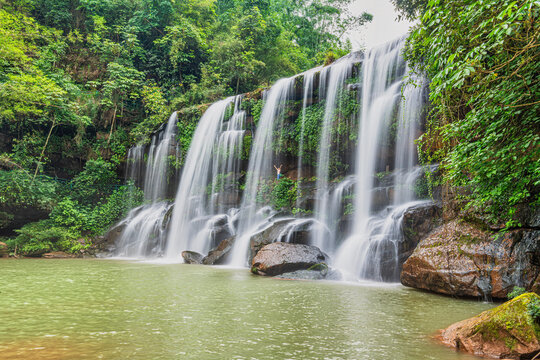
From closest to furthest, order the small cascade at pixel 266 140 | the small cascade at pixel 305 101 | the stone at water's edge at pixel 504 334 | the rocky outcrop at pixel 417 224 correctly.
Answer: the stone at water's edge at pixel 504 334 → the rocky outcrop at pixel 417 224 → the small cascade at pixel 305 101 → the small cascade at pixel 266 140

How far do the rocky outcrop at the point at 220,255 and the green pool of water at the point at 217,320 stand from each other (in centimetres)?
432

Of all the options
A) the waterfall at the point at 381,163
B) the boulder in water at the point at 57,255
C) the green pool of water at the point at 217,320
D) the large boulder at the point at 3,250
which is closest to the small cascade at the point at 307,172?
the waterfall at the point at 381,163

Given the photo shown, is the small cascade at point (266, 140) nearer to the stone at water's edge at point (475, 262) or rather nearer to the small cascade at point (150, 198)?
the small cascade at point (150, 198)

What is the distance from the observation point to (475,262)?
6086 mm

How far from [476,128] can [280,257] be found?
5516 mm

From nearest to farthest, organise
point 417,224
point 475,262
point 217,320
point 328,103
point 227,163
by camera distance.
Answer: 1. point 217,320
2. point 475,262
3. point 417,224
4. point 328,103
5. point 227,163

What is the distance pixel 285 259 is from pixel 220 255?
333cm

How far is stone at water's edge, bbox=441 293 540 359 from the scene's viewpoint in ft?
9.56

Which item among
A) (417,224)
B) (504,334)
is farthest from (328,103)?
(504,334)

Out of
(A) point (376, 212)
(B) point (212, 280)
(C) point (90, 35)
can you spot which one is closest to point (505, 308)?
(B) point (212, 280)

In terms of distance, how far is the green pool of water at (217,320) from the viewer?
3.01 meters

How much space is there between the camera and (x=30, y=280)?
22.9ft

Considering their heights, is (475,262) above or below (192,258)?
above

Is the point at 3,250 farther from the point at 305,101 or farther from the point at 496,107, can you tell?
the point at 496,107
